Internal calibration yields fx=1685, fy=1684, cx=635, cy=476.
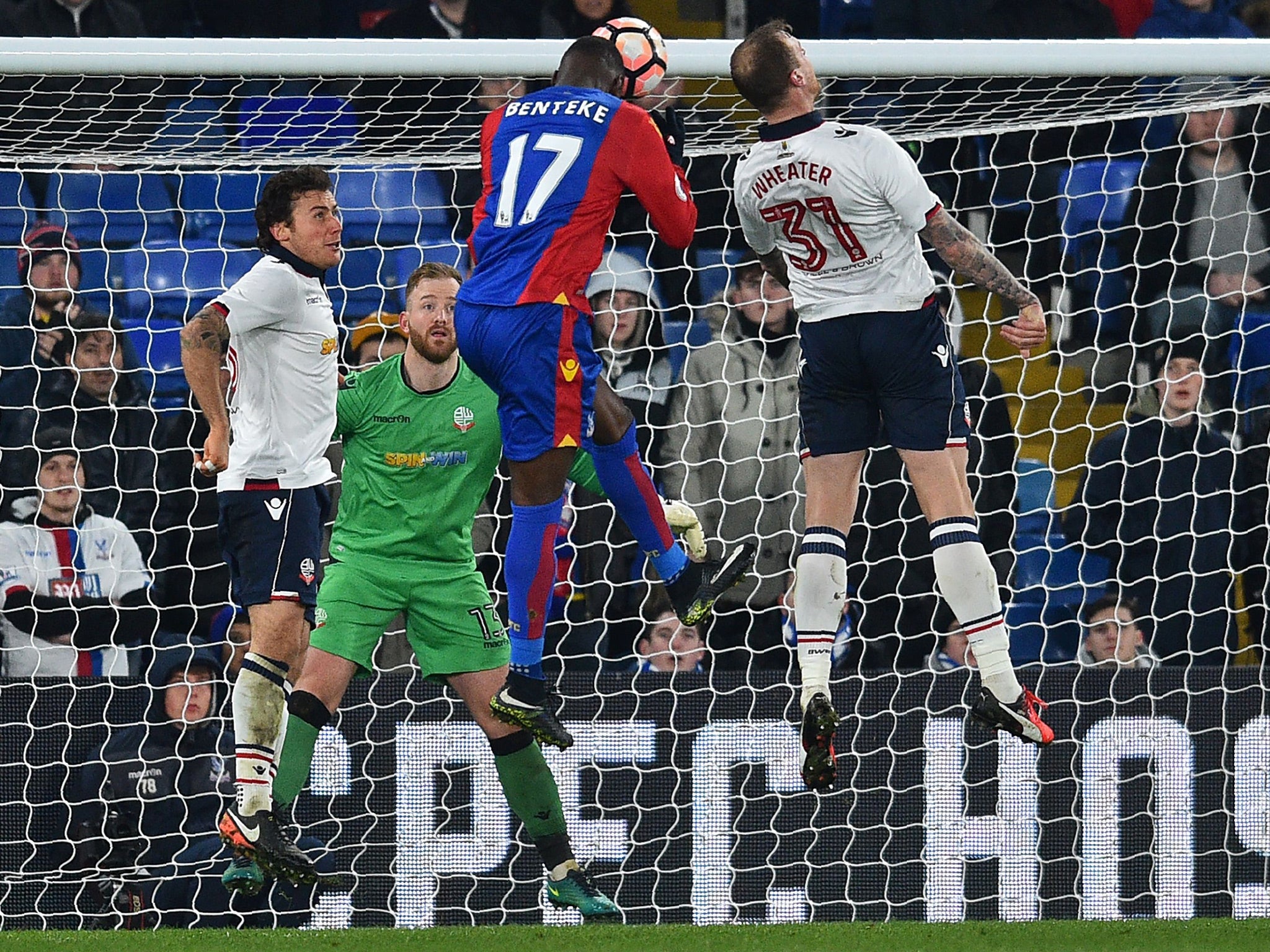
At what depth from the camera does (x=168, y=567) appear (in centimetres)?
715

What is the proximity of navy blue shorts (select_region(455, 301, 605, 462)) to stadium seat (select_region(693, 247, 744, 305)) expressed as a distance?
123 inches

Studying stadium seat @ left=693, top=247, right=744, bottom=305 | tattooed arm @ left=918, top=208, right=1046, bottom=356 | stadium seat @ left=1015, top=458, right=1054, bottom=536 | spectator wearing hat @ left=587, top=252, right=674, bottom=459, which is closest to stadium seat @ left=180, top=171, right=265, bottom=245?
spectator wearing hat @ left=587, top=252, right=674, bottom=459

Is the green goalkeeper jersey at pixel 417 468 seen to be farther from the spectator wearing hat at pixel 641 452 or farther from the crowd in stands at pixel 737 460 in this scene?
the spectator wearing hat at pixel 641 452

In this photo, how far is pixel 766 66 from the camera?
5.01 meters

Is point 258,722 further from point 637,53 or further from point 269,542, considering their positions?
point 637,53

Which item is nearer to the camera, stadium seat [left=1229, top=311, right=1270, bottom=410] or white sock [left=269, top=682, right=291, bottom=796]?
white sock [left=269, top=682, right=291, bottom=796]

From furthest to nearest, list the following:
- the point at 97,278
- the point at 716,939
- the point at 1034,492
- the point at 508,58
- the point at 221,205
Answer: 1. the point at 221,205
2. the point at 97,278
3. the point at 1034,492
4. the point at 508,58
5. the point at 716,939

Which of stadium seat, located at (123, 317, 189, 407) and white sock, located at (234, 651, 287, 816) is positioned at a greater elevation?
stadium seat, located at (123, 317, 189, 407)

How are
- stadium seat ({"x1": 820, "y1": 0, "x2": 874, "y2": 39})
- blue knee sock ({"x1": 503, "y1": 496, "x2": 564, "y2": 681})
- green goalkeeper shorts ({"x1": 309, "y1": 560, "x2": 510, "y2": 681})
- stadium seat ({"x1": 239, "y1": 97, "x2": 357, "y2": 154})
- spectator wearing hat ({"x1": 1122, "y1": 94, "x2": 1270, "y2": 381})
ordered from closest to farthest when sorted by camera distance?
blue knee sock ({"x1": 503, "y1": 496, "x2": 564, "y2": 681}) → green goalkeeper shorts ({"x1": 309, "y1": 560, "x2": 510, "y2": 681}) → stadium seat ({"x1": 239, "y1": 97, "x2": 357, "y2": 154}) → spectator wearing hat ({"x1": 1122, "y1": 94, "x2": 1270, "y2": 381}) → stadium seat ({"x1": 820, "y1": 0, "x2": 874, "y2": 39})

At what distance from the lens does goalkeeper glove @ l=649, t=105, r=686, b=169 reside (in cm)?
495

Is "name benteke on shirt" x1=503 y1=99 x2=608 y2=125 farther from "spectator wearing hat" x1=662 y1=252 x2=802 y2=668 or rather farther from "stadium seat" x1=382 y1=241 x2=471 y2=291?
"stadium seat" x1=382 y1=241 x2=471 y2=291

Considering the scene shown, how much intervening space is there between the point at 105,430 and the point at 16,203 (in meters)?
1.49

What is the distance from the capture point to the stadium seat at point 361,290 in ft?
26.1

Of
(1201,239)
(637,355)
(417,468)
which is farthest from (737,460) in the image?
(1201,239)
